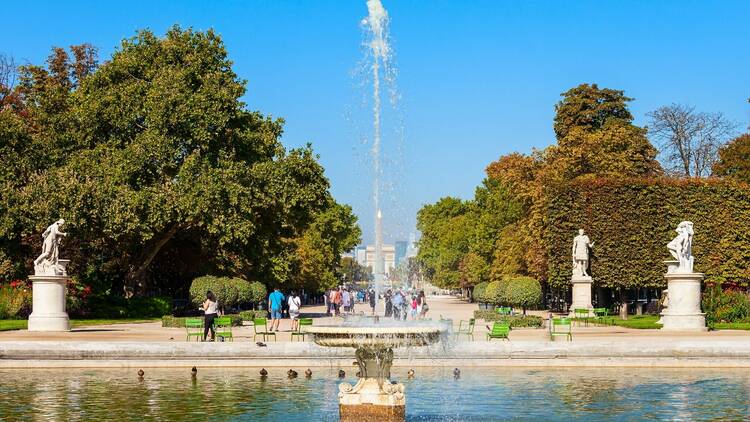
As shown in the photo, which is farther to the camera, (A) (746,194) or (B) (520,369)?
(A) (746,194)

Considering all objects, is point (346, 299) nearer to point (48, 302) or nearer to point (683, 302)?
point (683, 302)

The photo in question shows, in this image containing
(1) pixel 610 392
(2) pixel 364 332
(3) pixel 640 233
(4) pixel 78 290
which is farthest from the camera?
(3) pixel 640 233

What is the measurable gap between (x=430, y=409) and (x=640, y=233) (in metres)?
35.5

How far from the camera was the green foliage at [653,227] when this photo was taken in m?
50.7

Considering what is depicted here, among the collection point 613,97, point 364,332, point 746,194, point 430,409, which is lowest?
point 430,409

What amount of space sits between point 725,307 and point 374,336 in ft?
95.6

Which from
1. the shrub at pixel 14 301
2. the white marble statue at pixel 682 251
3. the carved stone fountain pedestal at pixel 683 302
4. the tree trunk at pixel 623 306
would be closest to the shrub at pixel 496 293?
the tree trunk at pixel 623 306

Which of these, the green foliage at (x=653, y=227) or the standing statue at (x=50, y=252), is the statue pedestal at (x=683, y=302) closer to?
the green foliage at (x=653, y=227)

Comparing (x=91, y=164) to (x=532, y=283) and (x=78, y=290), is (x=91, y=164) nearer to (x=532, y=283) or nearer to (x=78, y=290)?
(x=78, y=290)

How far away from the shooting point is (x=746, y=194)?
51.5 m

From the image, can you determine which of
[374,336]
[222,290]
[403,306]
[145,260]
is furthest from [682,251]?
[374,336]

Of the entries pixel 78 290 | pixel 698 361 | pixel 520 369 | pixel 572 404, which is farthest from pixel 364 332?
pixel 78 290

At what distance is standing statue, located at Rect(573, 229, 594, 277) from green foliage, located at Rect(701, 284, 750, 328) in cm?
881

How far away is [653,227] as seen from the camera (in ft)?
170
